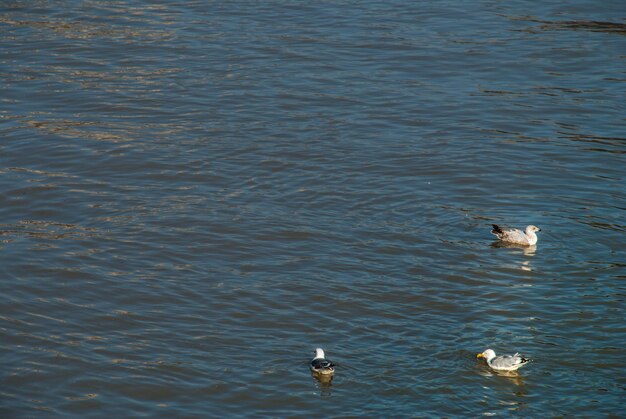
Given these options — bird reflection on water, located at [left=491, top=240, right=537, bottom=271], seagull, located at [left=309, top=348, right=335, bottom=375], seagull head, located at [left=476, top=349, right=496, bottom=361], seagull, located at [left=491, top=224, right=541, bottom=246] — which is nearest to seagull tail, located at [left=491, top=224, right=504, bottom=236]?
seagull, located at [left=491, top=224, right=541, bottom=246]

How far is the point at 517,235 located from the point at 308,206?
3.34 meters

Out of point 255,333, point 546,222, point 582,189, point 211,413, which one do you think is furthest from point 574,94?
point 211,413

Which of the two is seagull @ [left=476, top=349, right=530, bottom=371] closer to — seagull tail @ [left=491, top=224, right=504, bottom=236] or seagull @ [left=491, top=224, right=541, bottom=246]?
seagull @ [left=491, top=224, right=541, bottom=246]

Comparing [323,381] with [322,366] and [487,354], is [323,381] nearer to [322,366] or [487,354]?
[322,366]

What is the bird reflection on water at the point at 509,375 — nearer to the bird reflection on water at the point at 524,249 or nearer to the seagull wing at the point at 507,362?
the seagull wing at the point at 507,362

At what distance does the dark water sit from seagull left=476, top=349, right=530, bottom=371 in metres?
0.16

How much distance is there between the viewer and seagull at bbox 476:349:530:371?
37.9 ft

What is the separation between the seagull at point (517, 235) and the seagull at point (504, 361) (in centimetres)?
332

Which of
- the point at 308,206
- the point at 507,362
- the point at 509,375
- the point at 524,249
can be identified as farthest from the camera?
the point at 308,206

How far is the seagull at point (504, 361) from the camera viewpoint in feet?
37.9

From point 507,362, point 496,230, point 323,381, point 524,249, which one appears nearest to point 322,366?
point 323,381

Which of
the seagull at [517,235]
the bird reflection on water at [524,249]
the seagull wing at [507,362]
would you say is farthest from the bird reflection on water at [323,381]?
the seagull at [517,235]

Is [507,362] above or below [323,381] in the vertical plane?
above

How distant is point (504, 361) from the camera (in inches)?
454
